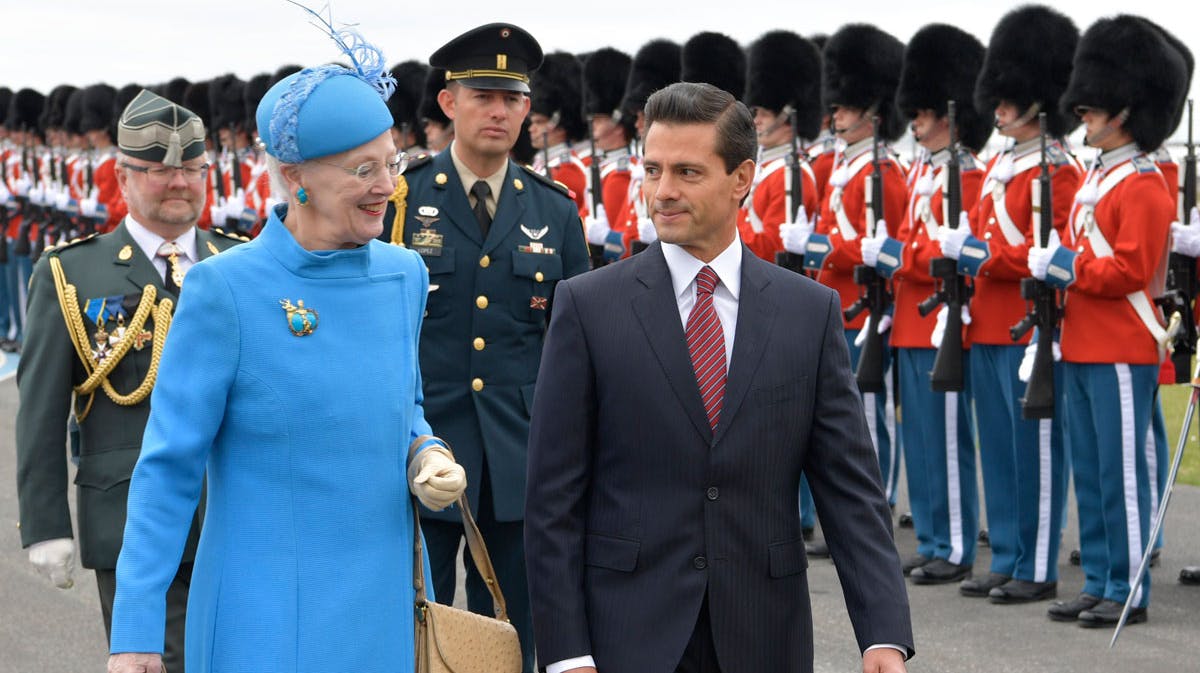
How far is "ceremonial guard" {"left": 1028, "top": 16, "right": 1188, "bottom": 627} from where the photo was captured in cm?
691

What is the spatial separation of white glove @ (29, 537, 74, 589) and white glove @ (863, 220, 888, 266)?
4811mm

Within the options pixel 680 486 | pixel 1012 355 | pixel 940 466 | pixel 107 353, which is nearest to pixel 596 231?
pixel 940 466

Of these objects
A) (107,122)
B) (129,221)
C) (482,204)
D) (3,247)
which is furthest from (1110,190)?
(3,247)

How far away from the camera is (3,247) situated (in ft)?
70.3

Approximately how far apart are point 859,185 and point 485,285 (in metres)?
4.31

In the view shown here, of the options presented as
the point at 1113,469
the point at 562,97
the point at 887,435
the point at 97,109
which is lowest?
the point at 887,435

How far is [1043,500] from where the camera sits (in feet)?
24.8

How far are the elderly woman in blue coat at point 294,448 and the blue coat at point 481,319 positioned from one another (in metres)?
1.43

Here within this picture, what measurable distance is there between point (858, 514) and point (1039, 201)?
4.43 metres

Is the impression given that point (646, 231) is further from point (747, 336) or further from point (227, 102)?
point (227, 102)

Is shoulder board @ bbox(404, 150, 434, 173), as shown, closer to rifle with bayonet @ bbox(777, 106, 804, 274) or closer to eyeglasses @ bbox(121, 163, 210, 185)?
eyeglasses @ bbox(121, 163, 210, 185)

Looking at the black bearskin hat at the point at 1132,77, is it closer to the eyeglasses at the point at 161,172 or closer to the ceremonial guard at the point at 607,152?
the ceremonial guard at the point at 607,152

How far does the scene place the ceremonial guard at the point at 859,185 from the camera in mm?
8656

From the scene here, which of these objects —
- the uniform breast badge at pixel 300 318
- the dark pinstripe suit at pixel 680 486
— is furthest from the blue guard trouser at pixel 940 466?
the uniform breast badge at pixel 300 318
